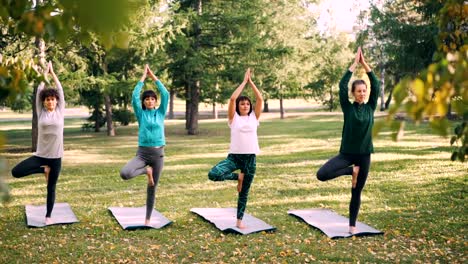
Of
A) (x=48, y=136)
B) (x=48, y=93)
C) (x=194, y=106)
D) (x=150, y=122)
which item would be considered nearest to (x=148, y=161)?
(x=150, y=122)

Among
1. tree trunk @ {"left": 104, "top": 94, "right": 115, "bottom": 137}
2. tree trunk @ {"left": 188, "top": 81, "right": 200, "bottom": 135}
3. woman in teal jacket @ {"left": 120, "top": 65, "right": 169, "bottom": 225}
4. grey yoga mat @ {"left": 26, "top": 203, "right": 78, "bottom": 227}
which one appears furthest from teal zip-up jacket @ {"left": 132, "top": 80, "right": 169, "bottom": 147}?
tree trunk @ {"left": 188, "top": 81, "right": 200, "bottom": 135}

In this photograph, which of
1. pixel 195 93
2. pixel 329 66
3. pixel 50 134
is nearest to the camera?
pixel 50 134

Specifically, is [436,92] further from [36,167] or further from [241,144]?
[36,167]

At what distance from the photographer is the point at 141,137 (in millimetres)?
8008

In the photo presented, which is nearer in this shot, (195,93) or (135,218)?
(135,218)

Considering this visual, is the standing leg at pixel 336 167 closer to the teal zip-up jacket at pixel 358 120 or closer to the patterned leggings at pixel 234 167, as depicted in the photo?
the teal zip-up jacket at pixel 358 120

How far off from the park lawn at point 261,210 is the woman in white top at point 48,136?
2.97 feet

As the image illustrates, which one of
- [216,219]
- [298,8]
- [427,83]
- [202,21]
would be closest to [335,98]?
[298,8]

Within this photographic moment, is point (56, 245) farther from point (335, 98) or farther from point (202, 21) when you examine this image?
point (335, 98)

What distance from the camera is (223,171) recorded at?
7730 mm

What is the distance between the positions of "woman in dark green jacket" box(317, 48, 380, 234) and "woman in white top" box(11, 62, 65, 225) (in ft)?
12.1

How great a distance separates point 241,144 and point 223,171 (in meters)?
0.44

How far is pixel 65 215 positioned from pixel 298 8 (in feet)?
92.9

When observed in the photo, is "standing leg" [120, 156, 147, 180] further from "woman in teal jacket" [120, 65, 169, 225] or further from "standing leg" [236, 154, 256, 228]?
"standing leg" [236, 154, 256, 228]
